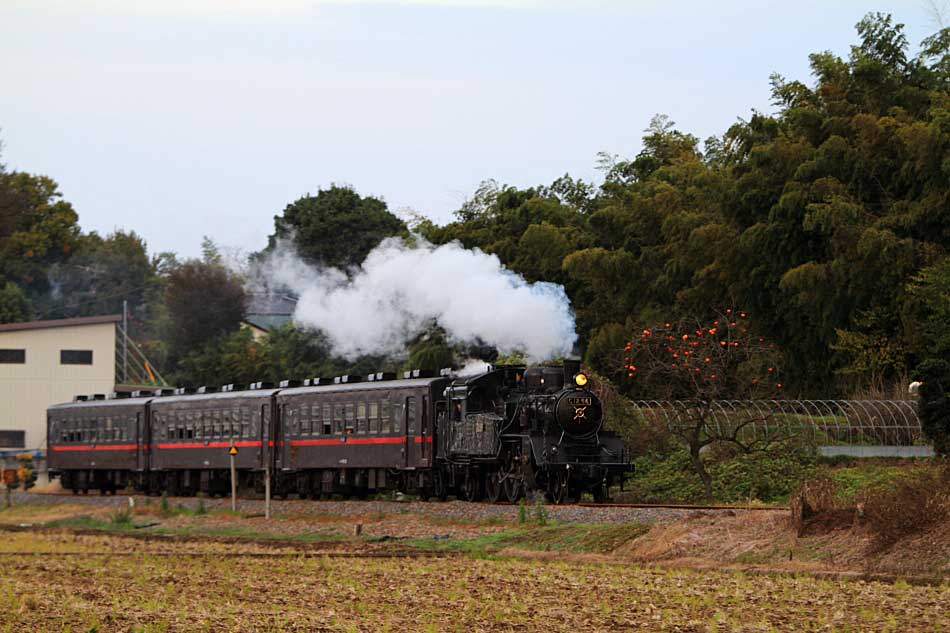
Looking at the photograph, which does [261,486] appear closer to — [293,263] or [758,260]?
[758,260]

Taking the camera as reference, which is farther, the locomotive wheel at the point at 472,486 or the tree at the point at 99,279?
the tree at the point at 99,279

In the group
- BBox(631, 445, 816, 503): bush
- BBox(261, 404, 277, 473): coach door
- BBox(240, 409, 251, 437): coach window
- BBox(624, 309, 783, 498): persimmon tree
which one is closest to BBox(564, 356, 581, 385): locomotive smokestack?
BBox(624, 309, 783, 498): persimmon tree

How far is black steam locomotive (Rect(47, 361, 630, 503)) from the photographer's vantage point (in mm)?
28438

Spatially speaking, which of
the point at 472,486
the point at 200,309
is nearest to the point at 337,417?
the point at 472,486

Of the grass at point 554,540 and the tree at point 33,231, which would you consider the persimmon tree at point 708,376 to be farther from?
the tree at point 33,231

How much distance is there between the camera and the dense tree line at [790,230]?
37.9m

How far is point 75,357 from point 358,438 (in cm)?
3153

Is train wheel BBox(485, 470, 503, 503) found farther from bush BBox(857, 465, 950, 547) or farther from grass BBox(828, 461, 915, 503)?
bush BBox(857, 465, 950, 547)

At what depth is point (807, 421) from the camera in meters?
35.1

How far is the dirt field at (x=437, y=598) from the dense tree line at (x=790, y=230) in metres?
18.5

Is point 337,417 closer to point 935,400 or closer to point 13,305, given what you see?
point 935,400

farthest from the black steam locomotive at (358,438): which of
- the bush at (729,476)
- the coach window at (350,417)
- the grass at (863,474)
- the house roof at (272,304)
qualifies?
the house roof at (272,304)

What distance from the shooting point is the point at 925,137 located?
36406 millimetres

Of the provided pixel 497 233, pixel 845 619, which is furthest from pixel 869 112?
pixel 845 619
